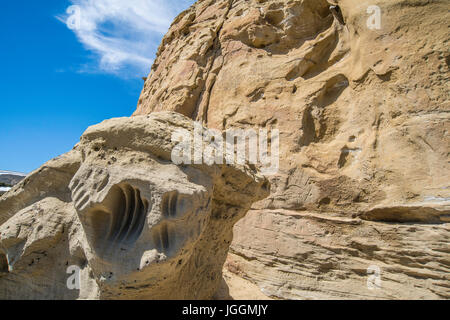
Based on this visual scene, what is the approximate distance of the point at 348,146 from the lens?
14.2 feet

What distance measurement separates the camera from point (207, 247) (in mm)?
2754

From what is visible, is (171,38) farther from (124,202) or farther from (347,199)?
(124,202)

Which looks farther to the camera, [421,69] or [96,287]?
[421,69]

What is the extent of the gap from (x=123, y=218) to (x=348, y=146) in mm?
3552

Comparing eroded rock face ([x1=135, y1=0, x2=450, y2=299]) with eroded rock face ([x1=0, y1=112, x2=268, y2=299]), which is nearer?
eroded rock face ([x1=0, y1=112, x2=268, y2=299])

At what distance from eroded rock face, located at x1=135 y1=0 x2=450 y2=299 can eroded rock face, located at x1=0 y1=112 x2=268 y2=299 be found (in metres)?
1.81

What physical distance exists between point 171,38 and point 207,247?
8.36 meters

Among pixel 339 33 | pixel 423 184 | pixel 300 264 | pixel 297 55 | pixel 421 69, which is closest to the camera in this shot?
pixel 423 184

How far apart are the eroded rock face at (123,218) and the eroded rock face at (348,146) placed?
1814 millimetres

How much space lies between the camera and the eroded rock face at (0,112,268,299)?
1967 millimetres

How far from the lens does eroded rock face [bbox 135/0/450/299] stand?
341cm

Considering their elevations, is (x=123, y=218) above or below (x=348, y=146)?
below

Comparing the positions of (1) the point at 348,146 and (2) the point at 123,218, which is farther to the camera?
(1) the point at 348,146

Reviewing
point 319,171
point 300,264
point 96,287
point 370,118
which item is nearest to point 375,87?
point 370,118
